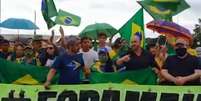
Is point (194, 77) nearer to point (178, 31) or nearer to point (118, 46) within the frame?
point (178, 31)

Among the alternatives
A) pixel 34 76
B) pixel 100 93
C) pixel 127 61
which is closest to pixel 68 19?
pixel 34 76

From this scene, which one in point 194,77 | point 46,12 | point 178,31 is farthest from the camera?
point 46,12

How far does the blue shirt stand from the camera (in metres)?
10.6

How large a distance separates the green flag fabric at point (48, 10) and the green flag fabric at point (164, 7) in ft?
8.30

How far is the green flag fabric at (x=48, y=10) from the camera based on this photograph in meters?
15.2

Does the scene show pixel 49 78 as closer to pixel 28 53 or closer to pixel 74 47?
pixel 74 47

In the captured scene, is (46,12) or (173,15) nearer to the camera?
(173,15)

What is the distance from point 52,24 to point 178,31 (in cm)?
447

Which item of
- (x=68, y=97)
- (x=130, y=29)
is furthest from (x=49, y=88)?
(x=130, y=29)

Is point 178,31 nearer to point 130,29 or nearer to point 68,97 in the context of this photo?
point 130,29

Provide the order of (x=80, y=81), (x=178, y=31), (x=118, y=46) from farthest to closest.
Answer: (x=118, y=46) → (x=178, y=31) → (x=80, y=81)

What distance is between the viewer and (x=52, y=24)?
51.4 ft

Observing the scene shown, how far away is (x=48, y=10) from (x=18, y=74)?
3666mm

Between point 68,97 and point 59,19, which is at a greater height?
point 59,19
